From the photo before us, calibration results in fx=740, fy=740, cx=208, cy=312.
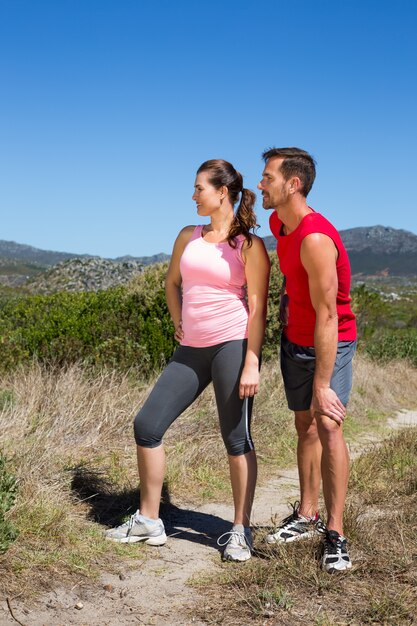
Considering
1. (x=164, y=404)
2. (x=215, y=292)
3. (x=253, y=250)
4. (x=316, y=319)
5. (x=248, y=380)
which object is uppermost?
(x=253, y=250)

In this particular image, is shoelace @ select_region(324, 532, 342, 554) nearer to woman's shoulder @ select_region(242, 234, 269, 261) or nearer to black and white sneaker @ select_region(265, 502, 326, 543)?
black and white sneaker @ select_region(265, 502, 326, 543)

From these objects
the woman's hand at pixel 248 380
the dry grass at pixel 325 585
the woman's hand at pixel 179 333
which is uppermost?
the woman's hand at pixel 179 333

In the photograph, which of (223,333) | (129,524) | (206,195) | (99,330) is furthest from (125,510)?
(99,330)

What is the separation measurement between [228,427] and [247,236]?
1.06m

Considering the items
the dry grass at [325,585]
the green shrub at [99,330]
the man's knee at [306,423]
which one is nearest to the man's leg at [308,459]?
the man's knee at [306,423]

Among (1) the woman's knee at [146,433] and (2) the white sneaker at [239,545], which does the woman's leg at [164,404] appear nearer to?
(1) the woman's knee at [146,433]

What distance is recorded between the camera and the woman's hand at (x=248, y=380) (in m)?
3.96

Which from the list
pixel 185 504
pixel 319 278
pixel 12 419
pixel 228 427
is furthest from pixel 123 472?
pixel 319 278

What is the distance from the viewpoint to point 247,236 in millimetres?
4027

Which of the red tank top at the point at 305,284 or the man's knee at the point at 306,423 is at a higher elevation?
the red tank top at the point at 305,284

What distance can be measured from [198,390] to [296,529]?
0.98 m

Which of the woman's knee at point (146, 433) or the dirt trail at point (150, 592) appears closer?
the dirt trail at point (150, 592)

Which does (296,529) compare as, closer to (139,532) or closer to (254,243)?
(139,532)

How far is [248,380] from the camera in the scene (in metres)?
3.96
